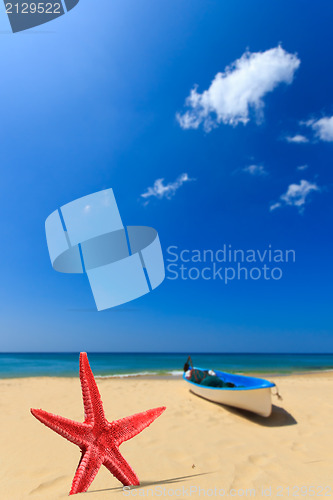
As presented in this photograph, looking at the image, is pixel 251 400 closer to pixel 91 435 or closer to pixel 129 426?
pixel 129 426

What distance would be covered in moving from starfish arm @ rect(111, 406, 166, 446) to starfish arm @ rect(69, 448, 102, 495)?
0.25m

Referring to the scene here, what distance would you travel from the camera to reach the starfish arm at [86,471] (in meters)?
2.46

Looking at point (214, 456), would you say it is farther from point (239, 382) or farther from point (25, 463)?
point (239, 382)

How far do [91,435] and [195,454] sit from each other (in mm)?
2392

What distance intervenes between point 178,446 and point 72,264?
10313 millimetres

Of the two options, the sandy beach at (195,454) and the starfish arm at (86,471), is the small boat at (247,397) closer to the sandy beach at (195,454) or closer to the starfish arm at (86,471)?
the sandy beach at (195,454)

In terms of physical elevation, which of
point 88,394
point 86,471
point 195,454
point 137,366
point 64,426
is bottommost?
point 137,366

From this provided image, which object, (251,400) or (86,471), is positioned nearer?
(86,471)

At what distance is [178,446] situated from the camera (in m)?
4.69

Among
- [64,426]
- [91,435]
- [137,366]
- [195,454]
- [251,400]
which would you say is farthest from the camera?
[137,366]

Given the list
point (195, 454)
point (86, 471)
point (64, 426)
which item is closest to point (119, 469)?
point (86, 471)

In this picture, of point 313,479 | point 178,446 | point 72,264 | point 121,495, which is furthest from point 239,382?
point 72,264

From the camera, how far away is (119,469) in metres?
2.70

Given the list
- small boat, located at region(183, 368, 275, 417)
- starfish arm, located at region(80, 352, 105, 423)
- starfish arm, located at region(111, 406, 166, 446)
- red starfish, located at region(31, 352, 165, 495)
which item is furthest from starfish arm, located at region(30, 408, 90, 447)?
small boat, located at region(183, 368, 275, 417)
